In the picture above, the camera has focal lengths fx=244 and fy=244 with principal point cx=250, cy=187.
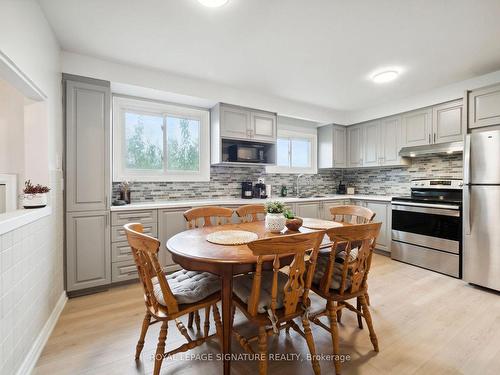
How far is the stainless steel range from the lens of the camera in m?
2.97

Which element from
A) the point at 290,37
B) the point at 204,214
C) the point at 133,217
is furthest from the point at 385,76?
the point at 133,217

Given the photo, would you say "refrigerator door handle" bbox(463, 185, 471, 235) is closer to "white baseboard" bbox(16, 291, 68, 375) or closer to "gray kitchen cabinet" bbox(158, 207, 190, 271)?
"gray kitchen cabinet" bbox(158, 207, 190, 271)

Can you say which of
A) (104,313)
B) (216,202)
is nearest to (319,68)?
(216,202)

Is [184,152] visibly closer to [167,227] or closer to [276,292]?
[167,227]

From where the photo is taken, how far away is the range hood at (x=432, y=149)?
3.25 metres

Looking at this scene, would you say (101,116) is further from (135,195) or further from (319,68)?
(319,68)

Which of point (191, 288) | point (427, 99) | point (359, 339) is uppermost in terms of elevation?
point (427, 99)

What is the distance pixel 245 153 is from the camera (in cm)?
364

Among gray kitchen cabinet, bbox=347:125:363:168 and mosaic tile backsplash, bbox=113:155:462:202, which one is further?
gray kitchen cabinet, bbox=347:125:363:168

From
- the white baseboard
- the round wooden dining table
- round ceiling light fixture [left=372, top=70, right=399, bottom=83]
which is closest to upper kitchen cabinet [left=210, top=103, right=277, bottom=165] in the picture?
round ceiling light fixture [left=372, top=70, right=399, bottom=83]

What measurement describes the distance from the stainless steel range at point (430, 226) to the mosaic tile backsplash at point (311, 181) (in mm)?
494

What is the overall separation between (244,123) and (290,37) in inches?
58.8

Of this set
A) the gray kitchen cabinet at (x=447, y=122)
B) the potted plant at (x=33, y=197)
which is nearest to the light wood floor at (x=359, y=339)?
the potted plant at (x=33, y=197)

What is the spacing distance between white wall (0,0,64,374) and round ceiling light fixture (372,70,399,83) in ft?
10.9
